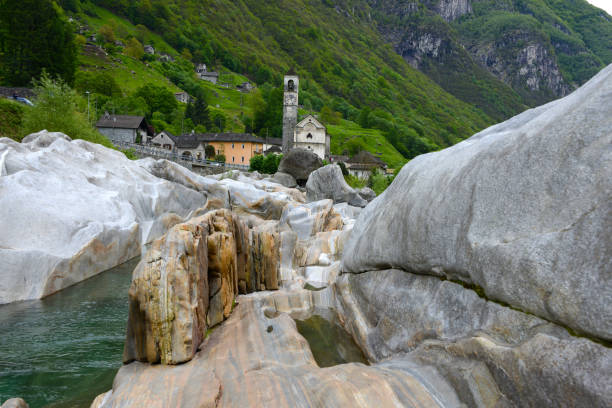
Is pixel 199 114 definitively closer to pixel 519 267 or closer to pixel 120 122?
pixel 120 122

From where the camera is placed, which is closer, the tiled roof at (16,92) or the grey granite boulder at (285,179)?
the tiled roof at (16,92)

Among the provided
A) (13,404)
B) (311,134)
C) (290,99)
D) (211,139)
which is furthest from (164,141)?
(13,404)

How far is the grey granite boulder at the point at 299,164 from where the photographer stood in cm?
5988

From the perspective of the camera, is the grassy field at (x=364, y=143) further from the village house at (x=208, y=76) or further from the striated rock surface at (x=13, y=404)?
the striated rock surface at (x=13, y=404)

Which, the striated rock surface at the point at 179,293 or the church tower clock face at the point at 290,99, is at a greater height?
the church tower clock face at the point at 290,99

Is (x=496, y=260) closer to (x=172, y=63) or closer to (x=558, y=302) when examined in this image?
(x=558, y=302)

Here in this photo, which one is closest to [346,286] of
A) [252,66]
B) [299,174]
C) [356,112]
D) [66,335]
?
[66,335]

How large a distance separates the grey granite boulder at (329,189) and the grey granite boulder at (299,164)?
14.8 m

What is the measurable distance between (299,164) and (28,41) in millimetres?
45988

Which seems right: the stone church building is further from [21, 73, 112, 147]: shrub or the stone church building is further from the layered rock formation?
the layered rock formation

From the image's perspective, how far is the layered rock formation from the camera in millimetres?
4902

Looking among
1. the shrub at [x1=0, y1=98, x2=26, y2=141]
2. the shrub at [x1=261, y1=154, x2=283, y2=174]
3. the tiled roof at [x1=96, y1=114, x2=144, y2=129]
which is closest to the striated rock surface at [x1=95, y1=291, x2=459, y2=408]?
the shrub at [x1=0, y1=98, x2=26, y2=141]

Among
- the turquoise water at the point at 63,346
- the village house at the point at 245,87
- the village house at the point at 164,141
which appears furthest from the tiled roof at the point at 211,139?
the turquoise water at the point at 63,346

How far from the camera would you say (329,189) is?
44.7m
